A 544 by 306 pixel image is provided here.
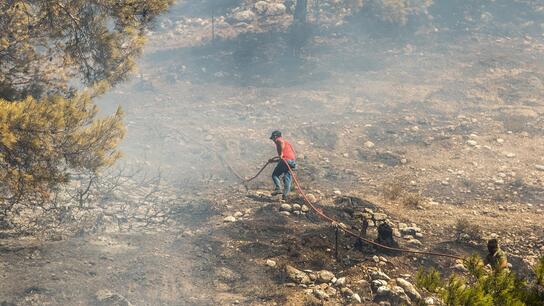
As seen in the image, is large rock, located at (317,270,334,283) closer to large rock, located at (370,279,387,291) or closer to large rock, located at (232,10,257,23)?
large rock, located at (370,279,387,291)

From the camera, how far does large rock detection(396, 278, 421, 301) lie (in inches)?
180

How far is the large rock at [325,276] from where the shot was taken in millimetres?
4789

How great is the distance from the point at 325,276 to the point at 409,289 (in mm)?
957

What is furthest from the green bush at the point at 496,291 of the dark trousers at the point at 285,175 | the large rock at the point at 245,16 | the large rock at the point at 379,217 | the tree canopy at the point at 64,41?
the large rock at the point at 245,16

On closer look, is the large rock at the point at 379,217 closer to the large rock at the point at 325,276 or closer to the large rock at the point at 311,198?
the large rock at the point at 311,198

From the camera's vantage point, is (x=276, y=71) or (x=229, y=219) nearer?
(x=229, y=219)

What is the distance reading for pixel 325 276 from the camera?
15.8 feet

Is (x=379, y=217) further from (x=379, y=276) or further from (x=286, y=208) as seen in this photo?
(x=379, y=276)

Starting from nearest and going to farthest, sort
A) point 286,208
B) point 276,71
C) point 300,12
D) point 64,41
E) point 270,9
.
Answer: point 64,41 < point 286,208 < point 276,71 < point 300,12 < point 270,9

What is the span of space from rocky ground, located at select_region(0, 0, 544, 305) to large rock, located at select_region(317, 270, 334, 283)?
0.05 ft

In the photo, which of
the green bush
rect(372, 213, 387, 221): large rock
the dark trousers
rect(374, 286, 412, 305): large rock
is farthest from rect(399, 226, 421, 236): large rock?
the green bush

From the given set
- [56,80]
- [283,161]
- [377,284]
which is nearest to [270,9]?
[283,161]

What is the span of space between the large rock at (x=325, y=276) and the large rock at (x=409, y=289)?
2.57 ft

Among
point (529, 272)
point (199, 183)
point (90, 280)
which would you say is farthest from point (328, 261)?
point (199, 183)
